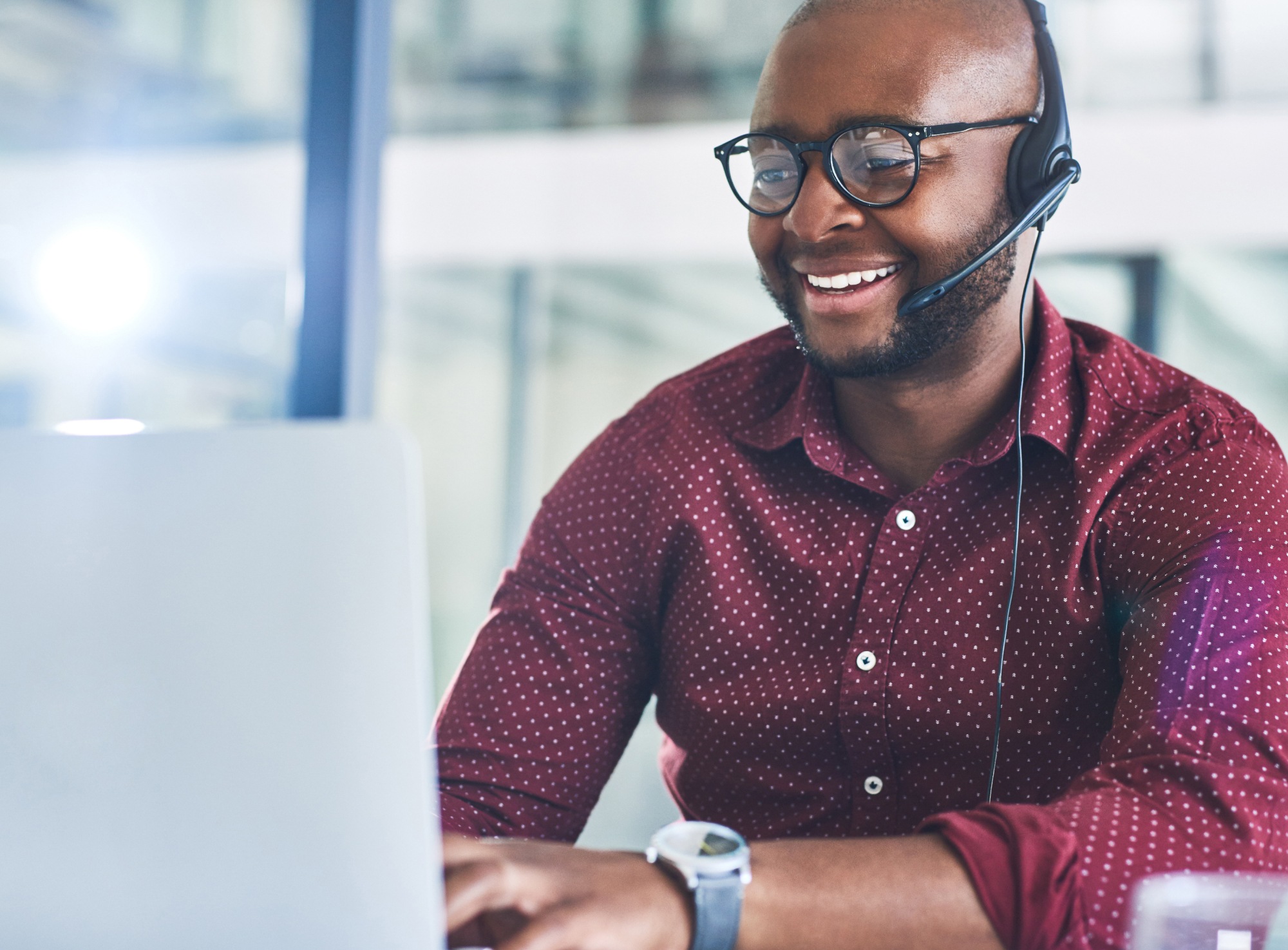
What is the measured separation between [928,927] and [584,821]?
57 centimetres

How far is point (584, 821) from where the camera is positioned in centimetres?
122

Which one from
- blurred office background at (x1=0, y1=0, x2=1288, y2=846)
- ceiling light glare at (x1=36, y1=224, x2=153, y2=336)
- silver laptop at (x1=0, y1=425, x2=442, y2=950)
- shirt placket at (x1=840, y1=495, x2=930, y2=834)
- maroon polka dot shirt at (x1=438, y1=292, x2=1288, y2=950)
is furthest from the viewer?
ceiling light glare at (x1=36, y1=224, x2=153, y2=336)

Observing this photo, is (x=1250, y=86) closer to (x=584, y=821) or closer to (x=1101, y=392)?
(x=1101, y=392)

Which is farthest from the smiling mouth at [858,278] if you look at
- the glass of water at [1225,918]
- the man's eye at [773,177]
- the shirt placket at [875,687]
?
the glass of water at [1225,918]

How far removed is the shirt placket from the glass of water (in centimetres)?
47

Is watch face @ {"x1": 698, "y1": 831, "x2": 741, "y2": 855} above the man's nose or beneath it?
beneath

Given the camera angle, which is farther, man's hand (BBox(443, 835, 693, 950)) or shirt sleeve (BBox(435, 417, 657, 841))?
shirt sleeve (BBox(435, 417, 657, 841))

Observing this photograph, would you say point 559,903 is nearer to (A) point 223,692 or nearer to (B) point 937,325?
(A) point 223,692

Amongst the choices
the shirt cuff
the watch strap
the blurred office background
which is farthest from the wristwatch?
the blurred office background

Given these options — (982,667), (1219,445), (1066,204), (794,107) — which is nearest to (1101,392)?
(1219,445)

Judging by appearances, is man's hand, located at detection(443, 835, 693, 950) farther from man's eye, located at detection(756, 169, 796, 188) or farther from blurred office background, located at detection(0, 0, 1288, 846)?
blurred office background, located at detection(0, 0, 1288, 846)

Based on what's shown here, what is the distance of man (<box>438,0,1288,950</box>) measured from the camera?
3.43ft

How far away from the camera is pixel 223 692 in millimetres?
490

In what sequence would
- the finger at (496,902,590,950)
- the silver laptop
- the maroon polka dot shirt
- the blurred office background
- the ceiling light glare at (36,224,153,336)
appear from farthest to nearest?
the ceiling light glare at (36,224,153,336), the blurred office background, the maroon polka dot shirt, the finger at (496,902,590,950), the silver laptop
